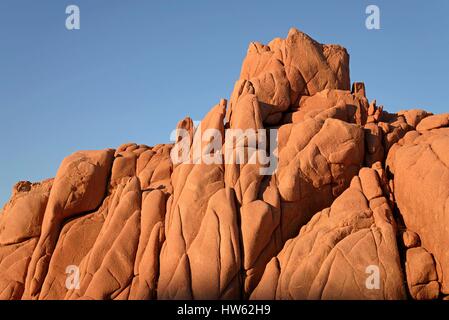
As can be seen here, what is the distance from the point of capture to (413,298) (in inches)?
795

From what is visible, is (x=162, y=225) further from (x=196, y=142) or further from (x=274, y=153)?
(x=274, y=153)

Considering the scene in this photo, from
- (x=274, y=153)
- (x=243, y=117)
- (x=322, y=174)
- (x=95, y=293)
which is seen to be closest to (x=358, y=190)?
(x=322, y=174)

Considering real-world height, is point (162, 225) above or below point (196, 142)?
below

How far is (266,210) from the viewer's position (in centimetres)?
2206

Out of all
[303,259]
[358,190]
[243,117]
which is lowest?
[303,259]

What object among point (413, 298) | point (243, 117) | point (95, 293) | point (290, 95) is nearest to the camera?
point (413, 298)

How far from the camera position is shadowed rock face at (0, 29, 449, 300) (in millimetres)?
20703

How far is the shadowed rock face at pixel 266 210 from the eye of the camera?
67.9ft

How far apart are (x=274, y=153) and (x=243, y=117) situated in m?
2.10

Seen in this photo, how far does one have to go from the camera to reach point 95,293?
22703 millimetres

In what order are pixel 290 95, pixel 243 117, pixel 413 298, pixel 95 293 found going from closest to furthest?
pixel 413 298, pixel 95 293, pixel 243 117, pixel 290 95
